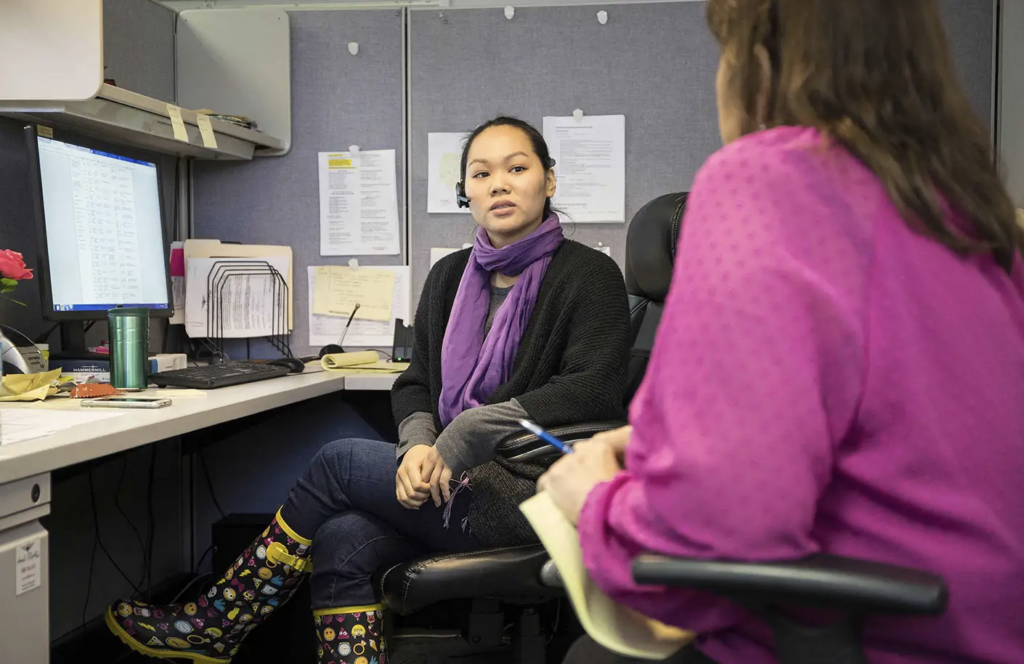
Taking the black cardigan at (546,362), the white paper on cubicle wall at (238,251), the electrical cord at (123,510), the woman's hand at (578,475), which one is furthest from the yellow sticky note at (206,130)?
the woman's hand at (578,475)

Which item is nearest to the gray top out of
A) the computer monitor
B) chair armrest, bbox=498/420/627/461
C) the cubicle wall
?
chair armrest, bbox=498/420/627/461

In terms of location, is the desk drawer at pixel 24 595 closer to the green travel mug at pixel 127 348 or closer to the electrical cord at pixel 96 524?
the green travel mug at pixel 127 348

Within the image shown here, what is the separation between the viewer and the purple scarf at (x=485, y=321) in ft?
4.77

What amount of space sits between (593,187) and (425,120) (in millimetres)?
429

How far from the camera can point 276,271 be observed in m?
2.16

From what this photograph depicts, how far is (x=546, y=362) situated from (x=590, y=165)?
816mm

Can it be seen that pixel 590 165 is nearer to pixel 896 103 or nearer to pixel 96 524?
pixel 96 524

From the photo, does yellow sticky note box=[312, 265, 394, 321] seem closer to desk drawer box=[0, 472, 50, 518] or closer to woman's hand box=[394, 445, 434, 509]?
woman's hand box=[394, 445, 434, 509]

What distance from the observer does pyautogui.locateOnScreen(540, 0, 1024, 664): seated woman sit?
53cm

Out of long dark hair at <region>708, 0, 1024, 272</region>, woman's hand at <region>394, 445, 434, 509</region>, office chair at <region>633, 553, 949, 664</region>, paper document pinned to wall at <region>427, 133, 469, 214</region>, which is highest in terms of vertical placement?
paper document pinned to wall at <region>427, 133, 469, 214</region>

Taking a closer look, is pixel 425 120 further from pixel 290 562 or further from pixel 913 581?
pixel 913 581

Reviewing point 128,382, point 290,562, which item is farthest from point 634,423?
point 128,382

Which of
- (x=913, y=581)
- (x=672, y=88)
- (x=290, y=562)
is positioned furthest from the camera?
(x=672, y=88)

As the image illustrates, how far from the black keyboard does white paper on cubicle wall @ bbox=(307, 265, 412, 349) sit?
1.32ft
